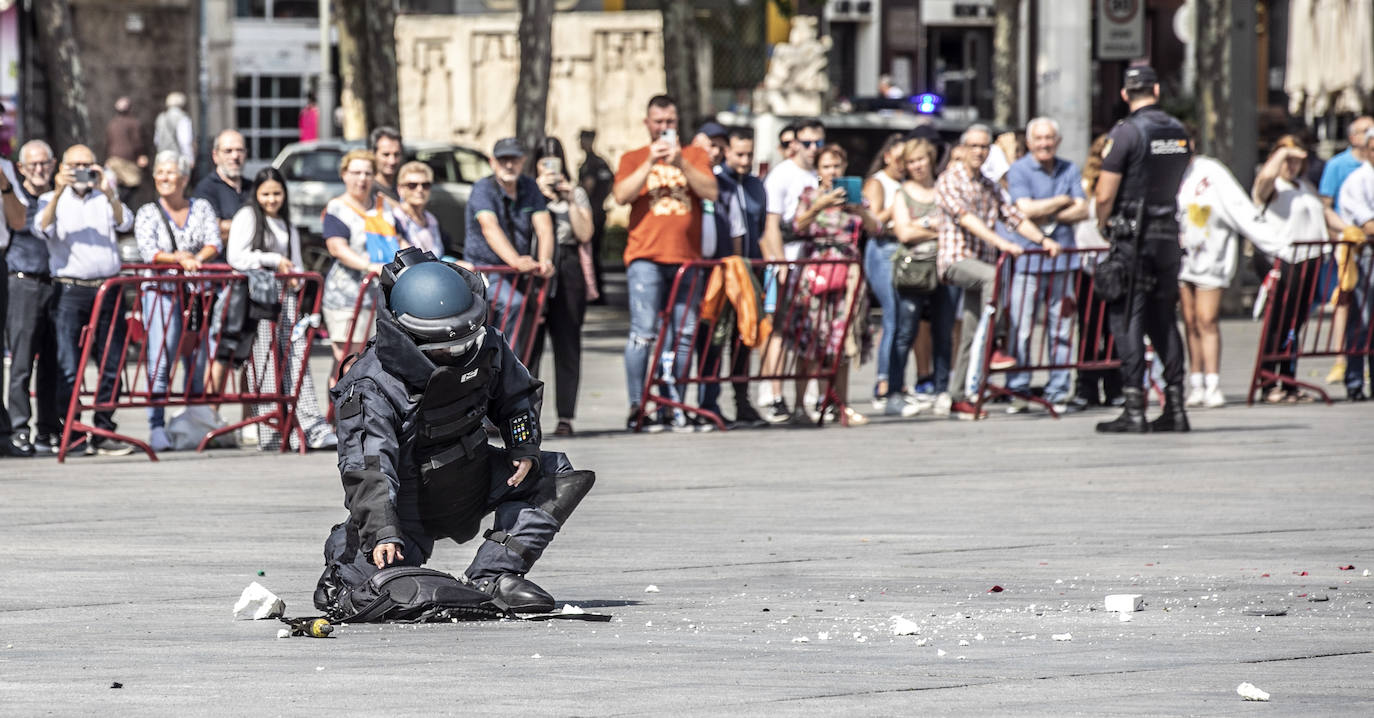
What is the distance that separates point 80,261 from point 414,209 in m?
1.86

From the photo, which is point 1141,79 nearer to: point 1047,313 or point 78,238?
point 1047,313

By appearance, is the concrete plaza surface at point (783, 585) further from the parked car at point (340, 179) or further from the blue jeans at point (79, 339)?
the parked car at point (340, 179)

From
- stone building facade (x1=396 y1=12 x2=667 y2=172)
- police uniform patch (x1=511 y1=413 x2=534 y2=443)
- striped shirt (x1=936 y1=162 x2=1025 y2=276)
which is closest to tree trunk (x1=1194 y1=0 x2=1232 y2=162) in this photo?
striped shirt (x1=936 y1=162 x2=1025 y2=276)

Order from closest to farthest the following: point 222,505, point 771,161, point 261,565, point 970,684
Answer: point 970,684
point 261,565
point 222,505
point 771,161

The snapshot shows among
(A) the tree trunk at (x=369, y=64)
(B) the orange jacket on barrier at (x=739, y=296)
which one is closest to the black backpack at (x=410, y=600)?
(B) the orange jacket on barrier at (x=739, y=296)

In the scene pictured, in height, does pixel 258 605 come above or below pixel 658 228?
below

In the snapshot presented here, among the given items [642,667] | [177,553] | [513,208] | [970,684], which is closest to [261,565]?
[177,553]

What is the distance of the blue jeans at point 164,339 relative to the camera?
13.3 meters

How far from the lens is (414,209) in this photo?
1363 centimetres

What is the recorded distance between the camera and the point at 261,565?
29.2ft

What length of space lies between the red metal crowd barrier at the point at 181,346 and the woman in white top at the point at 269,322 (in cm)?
2

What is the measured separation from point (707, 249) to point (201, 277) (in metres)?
3.20

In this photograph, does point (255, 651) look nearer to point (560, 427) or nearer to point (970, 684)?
point (970, 684)

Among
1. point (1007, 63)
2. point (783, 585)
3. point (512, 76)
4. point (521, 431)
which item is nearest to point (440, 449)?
point (521, 431)
